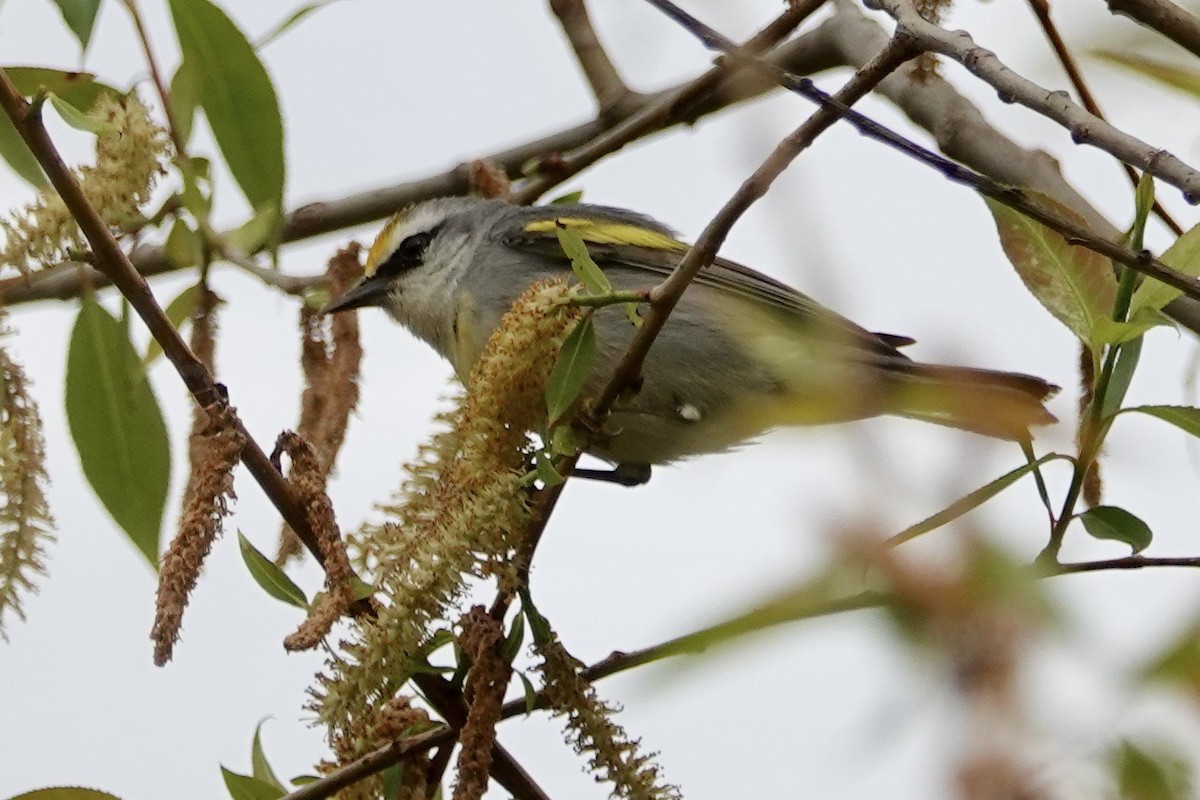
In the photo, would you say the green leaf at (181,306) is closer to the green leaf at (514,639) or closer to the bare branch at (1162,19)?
the green leaf at (514,639)

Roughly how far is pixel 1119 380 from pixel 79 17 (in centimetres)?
142

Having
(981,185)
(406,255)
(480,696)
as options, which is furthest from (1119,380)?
(406,255)

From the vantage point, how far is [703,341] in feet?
11.3

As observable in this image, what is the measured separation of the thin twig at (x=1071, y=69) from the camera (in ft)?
6.31

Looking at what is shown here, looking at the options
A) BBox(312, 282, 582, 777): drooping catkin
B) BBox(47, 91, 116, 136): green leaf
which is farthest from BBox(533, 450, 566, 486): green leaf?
BBox(47, 91, 116, 136): green leaf

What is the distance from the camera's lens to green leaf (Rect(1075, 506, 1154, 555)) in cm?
162

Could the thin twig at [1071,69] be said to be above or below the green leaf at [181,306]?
above

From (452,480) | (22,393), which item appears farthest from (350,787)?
(22,393)

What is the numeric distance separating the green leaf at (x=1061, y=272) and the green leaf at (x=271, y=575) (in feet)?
3.18

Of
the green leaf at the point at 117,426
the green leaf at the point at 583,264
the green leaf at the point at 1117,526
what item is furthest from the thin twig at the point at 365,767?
the green leaf at the point at 1117,526

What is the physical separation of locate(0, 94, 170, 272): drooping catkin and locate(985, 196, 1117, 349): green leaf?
1.07 metres

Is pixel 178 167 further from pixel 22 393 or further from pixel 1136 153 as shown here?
pixel 1136 153

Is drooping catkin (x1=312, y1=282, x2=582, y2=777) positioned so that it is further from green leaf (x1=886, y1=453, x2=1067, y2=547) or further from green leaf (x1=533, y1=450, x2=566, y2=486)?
green leaf (x1=886, y1=453, x2=1067, y2=547)

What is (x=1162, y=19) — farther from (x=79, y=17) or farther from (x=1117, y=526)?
(x=79, y=17)
